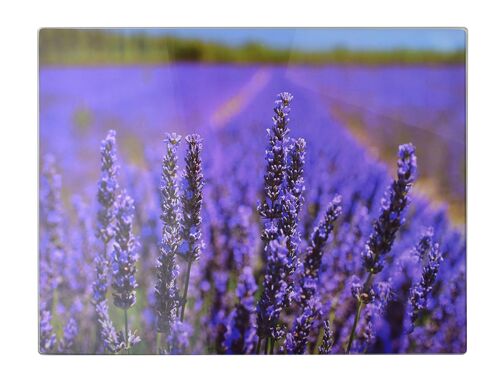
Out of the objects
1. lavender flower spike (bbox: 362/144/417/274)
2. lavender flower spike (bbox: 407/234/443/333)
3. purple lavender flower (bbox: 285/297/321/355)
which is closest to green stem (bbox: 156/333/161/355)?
purple lavender flower (bbox: 285/297/321/355)

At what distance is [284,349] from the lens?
117 inches

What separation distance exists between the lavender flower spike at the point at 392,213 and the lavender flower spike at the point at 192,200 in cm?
71

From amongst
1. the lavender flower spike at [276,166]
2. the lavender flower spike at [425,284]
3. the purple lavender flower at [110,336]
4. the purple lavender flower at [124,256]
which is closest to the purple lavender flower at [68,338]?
the purple lavender flower at [110,336]

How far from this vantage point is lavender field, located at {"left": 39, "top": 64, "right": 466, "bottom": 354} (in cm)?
291

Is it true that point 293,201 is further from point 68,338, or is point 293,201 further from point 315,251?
point 68,338

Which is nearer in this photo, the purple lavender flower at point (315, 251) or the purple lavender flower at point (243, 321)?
the purple lavender flower at point (243, 321)

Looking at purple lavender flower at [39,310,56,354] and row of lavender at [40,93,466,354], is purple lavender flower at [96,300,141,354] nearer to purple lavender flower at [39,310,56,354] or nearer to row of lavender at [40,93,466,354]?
row of lavender at [40,93,466,354]

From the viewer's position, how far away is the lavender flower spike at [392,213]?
9.51 feet

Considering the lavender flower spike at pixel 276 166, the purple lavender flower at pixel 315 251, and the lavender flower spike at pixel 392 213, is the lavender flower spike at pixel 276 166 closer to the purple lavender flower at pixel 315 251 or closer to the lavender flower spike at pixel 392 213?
the purple lavender flower at pixel 315 251

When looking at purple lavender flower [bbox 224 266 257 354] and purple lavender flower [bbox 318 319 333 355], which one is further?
purple lavender flower [bbox 318 319 333 355]

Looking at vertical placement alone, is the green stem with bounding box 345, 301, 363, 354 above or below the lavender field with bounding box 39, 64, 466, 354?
below

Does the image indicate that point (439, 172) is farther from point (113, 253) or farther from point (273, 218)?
point (113, 253)
